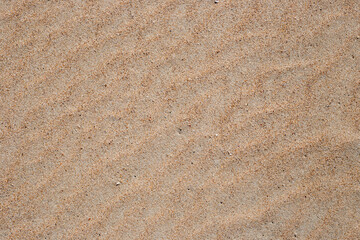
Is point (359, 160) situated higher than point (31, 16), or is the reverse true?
point (31, 16)

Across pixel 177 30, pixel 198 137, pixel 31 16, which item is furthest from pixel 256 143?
pixel 31 16

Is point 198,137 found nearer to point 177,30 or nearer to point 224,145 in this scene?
point 224,145

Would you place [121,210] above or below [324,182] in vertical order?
above

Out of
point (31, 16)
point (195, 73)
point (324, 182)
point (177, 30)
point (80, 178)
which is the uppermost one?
point (31, 16)

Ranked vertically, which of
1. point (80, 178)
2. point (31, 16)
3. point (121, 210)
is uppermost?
point (31, 16)

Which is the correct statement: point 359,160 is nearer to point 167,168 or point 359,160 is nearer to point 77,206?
point 167,168

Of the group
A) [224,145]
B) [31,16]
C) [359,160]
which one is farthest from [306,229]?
[31,16]
